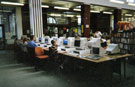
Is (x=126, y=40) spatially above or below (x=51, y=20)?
below

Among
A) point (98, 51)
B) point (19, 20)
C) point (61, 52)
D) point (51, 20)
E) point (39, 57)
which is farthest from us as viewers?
point (51, 20)

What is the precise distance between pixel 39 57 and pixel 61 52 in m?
0.94

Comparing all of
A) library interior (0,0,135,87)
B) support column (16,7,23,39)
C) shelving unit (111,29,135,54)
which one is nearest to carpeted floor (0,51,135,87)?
library interior (0,0,135,87)

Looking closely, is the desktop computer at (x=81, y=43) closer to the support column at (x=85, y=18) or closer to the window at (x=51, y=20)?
the support column at (x=85, y=18)

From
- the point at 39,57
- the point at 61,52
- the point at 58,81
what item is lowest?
the point at 58,81

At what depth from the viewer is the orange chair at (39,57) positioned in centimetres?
471

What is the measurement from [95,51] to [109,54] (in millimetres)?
569

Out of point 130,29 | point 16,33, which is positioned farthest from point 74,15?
point 130,29

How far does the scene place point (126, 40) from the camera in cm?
577

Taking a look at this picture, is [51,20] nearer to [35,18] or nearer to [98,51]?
[35,18]

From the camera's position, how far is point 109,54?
383 centimetres

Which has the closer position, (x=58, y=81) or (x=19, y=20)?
(x=58, y=81)

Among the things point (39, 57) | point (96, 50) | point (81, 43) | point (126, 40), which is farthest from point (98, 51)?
point (126, 40)

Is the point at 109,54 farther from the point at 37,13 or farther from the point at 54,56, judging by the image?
the point at 37,13
